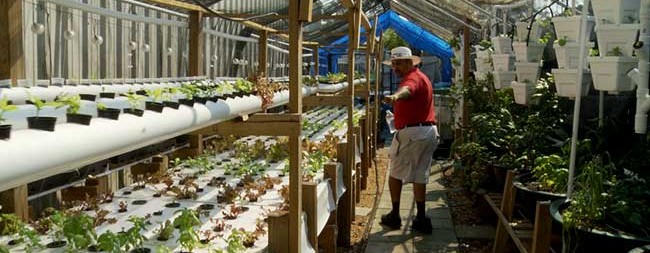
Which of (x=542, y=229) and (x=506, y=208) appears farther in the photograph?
(x=506, y=208)

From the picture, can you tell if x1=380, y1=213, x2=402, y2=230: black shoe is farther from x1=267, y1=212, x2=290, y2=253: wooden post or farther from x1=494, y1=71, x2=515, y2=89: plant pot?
x1=267, y1=212, x2=290, y2=253: wooden post

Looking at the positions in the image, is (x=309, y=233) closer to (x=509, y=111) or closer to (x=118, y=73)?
(x=118, y=73)

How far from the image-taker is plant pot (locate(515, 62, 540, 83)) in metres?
4.84

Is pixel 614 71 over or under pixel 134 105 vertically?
over

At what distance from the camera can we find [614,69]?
2.99m

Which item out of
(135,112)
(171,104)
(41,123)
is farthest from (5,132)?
(171,104)

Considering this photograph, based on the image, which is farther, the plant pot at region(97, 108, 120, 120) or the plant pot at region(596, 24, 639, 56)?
the plant pot at region(596, 24, 639, 56)

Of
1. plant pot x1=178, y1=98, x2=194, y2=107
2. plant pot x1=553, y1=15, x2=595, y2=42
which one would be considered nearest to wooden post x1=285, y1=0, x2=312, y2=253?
plant pot x1=178, y1=98, x2=194, y2=107

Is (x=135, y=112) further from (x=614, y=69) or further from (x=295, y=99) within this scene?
(x=614, y=69)

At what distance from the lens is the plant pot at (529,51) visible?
190 inches

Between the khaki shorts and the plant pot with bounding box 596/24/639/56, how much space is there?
208cm

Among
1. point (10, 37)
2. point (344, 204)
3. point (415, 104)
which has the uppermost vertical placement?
point (10, 37)

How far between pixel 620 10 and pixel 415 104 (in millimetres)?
2249

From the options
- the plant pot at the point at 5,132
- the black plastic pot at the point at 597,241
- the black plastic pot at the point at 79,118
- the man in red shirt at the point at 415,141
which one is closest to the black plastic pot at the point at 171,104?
the black plastic pot at the point at 79,118
